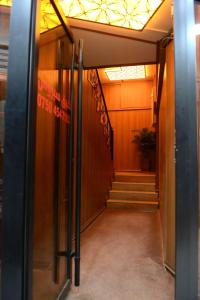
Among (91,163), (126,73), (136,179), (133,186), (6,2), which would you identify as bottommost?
(133,186)

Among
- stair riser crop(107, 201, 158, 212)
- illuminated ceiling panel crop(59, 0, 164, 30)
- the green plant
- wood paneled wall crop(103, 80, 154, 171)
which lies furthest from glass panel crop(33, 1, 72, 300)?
wood paneled wall crop(103, 80, 154, 171)

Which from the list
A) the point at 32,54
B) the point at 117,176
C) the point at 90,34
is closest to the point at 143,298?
the point at 32,54

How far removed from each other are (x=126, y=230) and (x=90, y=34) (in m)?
2.86

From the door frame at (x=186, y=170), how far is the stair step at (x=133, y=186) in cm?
461

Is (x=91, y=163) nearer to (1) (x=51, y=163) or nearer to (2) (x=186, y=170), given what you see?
(1) (x=51, y=163)

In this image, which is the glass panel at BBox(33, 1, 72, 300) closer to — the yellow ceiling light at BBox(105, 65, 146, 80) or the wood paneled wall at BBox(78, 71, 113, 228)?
the wood paneled wall at BBox(78, 71, 113, 228)

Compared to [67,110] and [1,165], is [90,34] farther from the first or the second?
[1,165]

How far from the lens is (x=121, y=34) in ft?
9.71

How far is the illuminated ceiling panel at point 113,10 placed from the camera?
249 cm

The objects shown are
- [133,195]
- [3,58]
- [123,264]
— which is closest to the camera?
[3,58]

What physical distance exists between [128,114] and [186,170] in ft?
23.3

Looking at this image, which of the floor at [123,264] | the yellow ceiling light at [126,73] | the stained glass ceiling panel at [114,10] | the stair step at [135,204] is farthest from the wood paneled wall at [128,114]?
the stained glass ceiling panel at [114,10]

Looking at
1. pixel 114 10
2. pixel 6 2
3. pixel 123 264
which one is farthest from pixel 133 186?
pixel 6 2

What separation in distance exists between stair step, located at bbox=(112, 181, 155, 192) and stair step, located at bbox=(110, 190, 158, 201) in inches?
7.6
